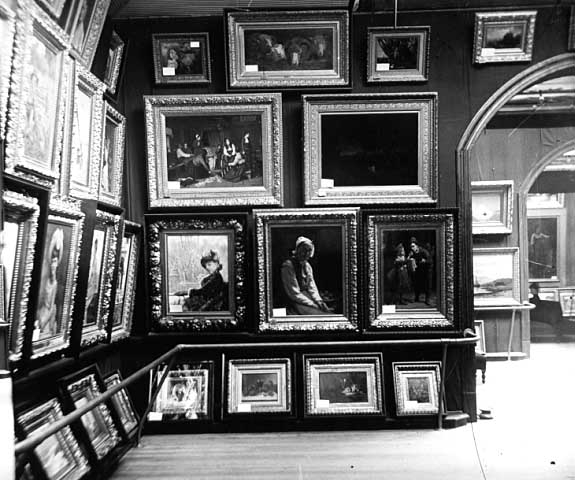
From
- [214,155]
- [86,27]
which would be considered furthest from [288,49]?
[86,27]

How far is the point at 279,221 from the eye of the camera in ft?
17.7

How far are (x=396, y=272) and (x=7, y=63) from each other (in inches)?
149

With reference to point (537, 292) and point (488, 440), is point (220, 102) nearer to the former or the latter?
point (488, 440)

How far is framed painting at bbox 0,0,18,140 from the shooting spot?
2217mm

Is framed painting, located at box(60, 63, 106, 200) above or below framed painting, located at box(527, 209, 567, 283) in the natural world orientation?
above

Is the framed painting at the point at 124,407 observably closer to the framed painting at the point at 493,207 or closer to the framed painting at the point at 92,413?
the framed painting at the point at 92,413

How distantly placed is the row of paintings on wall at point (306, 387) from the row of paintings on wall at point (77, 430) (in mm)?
590

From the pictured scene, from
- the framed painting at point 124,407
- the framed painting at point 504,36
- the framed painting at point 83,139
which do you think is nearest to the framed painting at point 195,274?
the framed painting at point 124,407

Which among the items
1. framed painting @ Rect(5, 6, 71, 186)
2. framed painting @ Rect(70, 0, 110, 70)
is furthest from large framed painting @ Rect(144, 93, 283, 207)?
framed painting @ Rect(5, 6, 71, 186)

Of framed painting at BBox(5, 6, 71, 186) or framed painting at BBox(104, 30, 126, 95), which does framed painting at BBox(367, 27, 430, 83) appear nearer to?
framed painting at BBox(104, 30, 126, 95)

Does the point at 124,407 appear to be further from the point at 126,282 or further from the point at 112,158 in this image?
the point at 112,158

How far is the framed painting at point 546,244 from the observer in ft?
25.7

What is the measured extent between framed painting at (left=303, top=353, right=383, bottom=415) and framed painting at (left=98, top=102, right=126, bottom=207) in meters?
2.28

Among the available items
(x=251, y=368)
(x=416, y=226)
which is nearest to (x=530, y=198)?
(x=416, y=226)
